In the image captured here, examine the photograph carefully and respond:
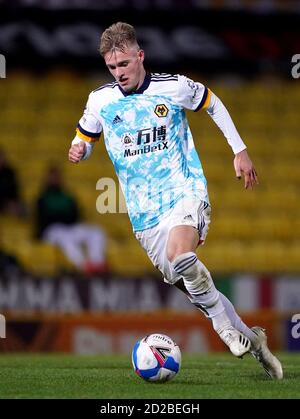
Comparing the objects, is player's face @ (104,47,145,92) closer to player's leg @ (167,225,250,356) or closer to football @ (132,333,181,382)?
player's leg @ (167,225,250,356)

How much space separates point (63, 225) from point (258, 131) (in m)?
5.42

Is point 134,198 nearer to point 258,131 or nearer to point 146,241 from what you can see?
point 146,241

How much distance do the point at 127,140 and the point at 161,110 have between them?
1.00ft

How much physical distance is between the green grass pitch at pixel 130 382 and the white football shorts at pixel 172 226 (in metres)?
0.75

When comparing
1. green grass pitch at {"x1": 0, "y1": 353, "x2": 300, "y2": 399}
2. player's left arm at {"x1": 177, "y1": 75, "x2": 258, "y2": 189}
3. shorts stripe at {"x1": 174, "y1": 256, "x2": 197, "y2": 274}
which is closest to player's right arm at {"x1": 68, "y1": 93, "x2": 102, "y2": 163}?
player's left arm at {"x1": 177, "y1": 75, "x2": 258, "y2": 189}

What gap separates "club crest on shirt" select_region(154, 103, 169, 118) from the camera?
737 cm

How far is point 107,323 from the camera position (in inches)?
478

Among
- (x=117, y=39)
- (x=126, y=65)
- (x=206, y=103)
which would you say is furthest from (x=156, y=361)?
(x=117, y=39)

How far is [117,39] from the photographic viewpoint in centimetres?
723

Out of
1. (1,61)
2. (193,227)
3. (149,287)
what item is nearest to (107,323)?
(149,287)

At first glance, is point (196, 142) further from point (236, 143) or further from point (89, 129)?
point (236, 143)

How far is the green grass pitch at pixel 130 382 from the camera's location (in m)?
6.24

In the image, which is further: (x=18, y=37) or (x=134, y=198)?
(x=18, y=37)

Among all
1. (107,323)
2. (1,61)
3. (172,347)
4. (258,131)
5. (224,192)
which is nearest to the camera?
(172,347)
